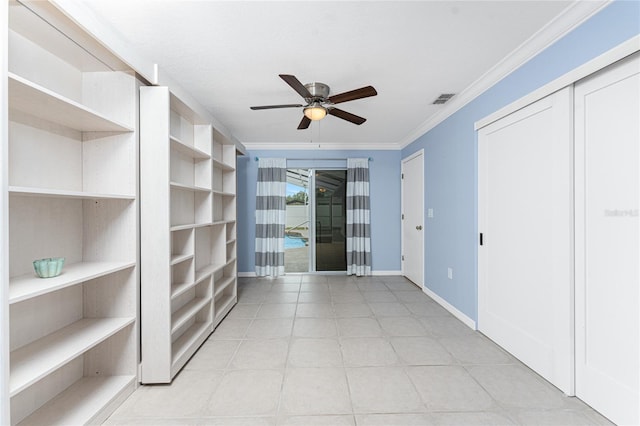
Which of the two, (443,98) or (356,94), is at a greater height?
(443,98)

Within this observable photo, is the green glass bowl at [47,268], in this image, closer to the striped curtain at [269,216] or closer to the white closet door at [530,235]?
the white closet door at [530,235]

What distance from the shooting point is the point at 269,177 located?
482cm

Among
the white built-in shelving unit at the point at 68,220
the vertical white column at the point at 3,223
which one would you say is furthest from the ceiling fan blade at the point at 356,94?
the vertical white column at the point at 3,223

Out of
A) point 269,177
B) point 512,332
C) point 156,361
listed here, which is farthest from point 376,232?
point 156,361

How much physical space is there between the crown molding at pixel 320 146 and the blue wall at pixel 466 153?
21.8 inches

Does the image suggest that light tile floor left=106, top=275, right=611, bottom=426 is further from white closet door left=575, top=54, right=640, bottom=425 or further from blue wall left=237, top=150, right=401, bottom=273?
blue wall left=237, top=150, right=401, bottom=273

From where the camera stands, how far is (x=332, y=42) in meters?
1.89

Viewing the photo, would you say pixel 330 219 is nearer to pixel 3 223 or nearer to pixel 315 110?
pixel 315 110

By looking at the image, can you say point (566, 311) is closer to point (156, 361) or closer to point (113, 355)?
point (156, 361)

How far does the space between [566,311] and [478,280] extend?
0.91 meters

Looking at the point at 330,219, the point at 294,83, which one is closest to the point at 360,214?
the point at 330,219

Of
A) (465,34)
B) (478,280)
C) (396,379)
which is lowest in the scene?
(396,379)

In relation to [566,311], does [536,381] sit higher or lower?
lower

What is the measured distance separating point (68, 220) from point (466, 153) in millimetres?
3341
